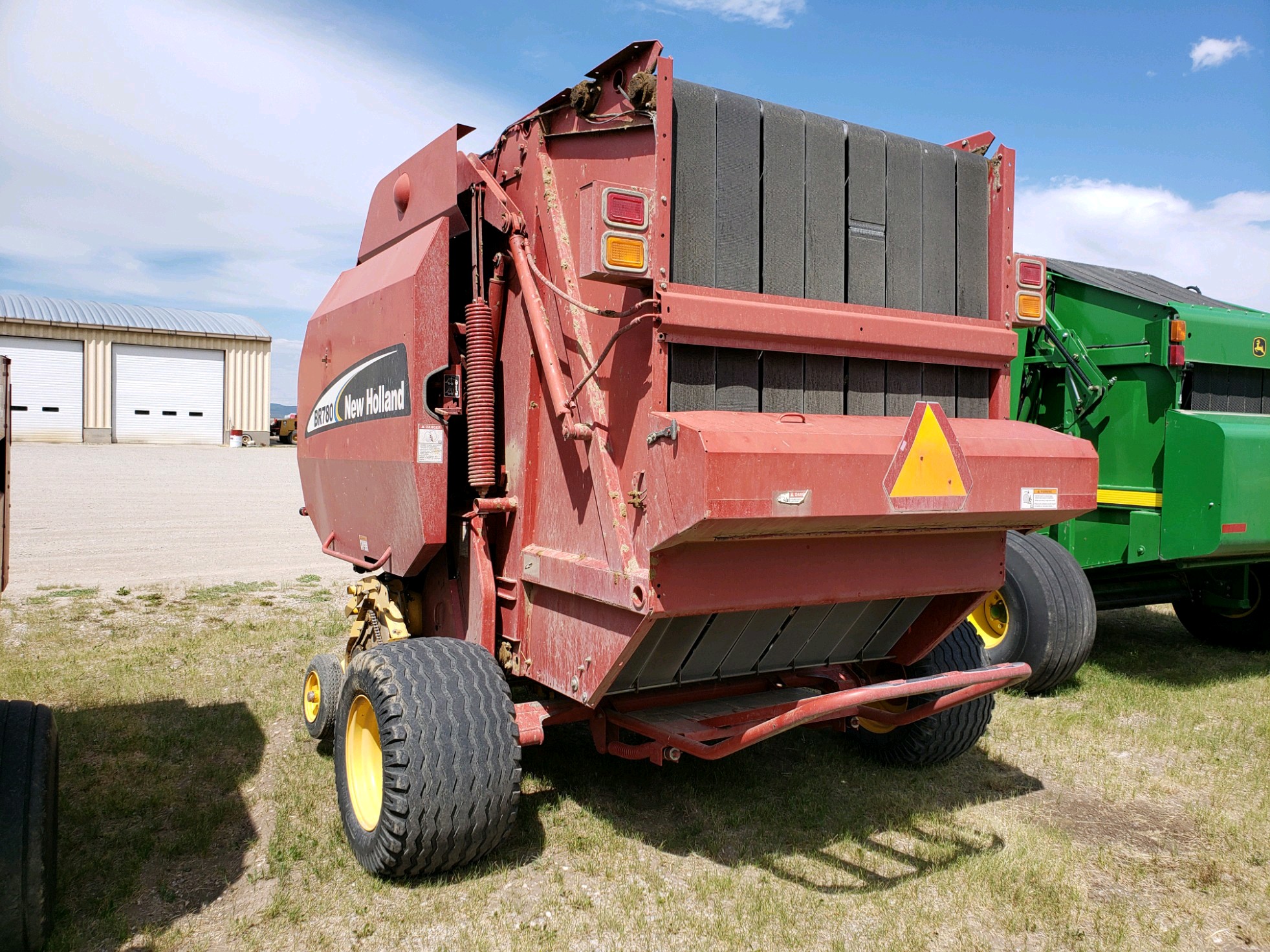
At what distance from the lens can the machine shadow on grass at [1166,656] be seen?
6.76 metres

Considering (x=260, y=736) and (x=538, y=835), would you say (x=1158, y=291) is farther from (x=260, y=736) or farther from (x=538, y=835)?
(x=260, y=736)

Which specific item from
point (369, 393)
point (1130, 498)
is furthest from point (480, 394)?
point (1130, 498)

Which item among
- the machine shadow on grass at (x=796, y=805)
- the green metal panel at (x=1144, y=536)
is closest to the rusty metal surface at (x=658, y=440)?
the machine shadow on grass at (x=796, y=805)

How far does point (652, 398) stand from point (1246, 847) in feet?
10.1

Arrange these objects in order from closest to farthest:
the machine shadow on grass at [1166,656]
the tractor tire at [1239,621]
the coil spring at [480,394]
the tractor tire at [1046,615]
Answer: the coil spring at [480,394] < the tractor tire at [1046,615] < the machine shadow on grass at [1166,656] < the tractor tire at [1239,621]

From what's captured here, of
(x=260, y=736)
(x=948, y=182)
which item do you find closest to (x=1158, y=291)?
(x=948, y=182)

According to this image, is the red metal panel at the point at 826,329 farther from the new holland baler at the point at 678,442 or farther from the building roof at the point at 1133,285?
the building roof at the point at 1133,285

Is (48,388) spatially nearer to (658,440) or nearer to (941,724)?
(941,724)

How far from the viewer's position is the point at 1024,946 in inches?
125

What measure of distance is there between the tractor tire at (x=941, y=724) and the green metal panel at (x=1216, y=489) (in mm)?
2153

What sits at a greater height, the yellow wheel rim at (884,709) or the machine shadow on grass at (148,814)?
the yellow wheel rim at (884,709)

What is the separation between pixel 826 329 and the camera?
11.2 ft

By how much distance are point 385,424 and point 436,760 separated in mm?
1580

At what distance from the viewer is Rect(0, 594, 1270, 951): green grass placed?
3252 mm
